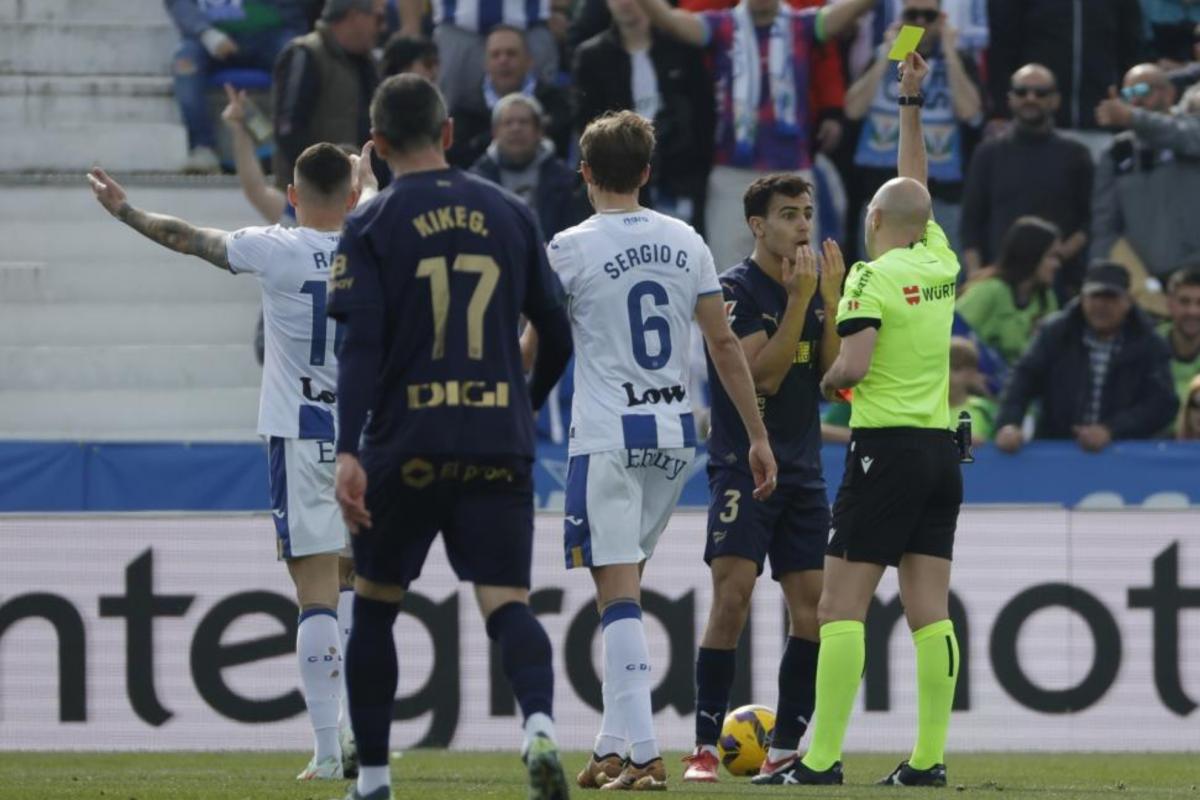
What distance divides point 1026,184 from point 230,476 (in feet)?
18.3

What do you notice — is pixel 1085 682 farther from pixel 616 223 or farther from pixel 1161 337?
pixel 616 223

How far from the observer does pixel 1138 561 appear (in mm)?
13086

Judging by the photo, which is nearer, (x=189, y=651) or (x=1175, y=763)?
(x=1175, y=763)

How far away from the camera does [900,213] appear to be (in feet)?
30.2

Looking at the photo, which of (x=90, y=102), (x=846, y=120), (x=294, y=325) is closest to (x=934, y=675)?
(x=294, y=325)

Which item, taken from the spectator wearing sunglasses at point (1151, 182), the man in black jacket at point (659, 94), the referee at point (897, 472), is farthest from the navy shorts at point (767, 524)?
the spectator wearing sunglasses at point (1151, 182)

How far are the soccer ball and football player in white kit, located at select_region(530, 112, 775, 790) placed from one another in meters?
1.48

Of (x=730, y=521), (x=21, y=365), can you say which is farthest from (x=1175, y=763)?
(x=21, y=365)

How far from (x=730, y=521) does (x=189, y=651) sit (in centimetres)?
409

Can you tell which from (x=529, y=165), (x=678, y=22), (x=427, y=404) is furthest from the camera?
(x=678, y=22)

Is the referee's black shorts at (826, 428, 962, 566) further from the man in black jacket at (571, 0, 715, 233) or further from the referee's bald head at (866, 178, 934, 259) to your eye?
the man in black jacket at (571, 0, 715, 233)

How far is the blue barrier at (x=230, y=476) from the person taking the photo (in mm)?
14414

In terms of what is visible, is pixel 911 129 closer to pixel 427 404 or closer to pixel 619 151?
pixel 619 151

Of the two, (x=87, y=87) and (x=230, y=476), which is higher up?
(x=87, y=87)
